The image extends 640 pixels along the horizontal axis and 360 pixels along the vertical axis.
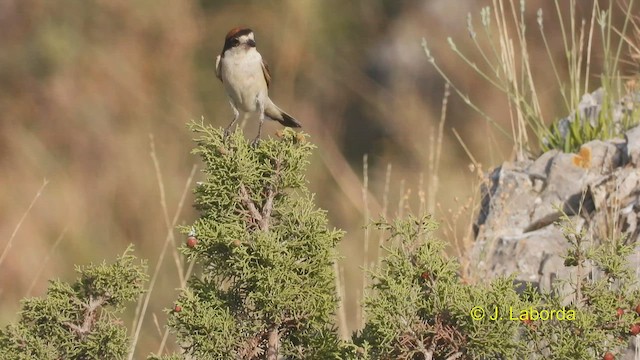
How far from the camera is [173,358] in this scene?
3539 millimetres

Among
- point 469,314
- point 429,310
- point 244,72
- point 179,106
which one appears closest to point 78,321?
point 429,310

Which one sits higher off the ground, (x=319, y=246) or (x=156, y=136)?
(x=156, y=136)

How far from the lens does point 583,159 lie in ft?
17.1

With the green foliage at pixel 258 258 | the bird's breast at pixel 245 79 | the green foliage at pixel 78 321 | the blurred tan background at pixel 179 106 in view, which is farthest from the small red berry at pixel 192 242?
the blurred tan background at pixel 179 106

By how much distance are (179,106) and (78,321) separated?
798 centimetres

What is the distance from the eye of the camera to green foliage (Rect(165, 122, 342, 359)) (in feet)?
11.4

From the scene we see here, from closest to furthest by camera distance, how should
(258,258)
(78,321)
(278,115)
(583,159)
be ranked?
(258,258) < (78,321) < (583,159) < (278,115)

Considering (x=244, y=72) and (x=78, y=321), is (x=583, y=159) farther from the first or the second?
(x=78, y=321)

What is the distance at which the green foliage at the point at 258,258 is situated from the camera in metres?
3.48

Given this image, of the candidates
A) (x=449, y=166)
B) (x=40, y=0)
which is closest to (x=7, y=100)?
(x=40, y=0)

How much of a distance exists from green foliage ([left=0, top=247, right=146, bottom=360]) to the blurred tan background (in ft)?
17.4

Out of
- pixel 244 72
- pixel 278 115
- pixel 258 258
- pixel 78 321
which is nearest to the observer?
pixel 258 258

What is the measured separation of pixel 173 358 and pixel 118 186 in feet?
24.5

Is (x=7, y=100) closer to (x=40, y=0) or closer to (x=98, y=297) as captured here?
(x=40, y=0)
